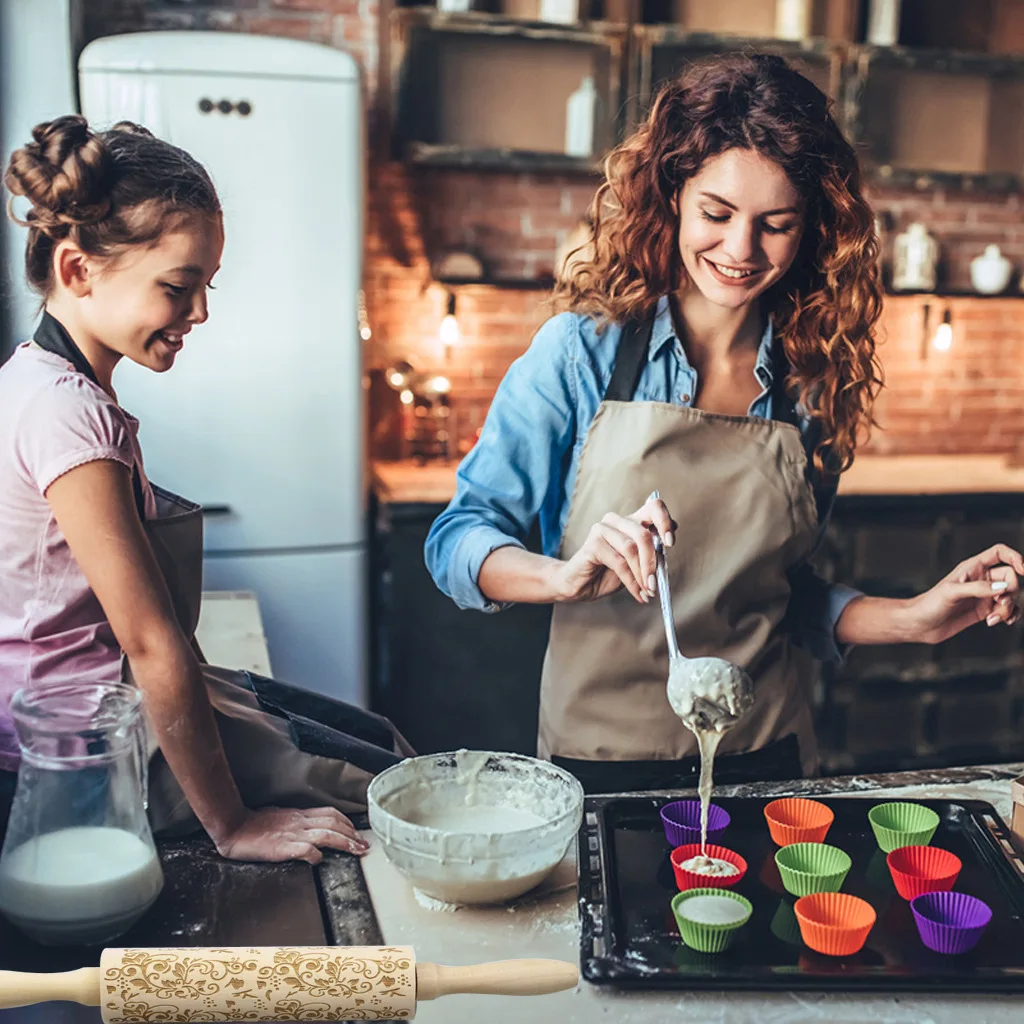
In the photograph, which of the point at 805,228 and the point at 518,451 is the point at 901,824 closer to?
the point at 518,451

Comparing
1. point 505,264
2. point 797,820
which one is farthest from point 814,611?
point 505,264

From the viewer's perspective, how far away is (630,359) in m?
1.52

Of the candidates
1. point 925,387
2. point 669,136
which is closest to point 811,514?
point 669,136

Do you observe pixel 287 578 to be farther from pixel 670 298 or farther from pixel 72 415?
pixel 72 415

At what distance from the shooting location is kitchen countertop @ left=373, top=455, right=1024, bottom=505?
301cm

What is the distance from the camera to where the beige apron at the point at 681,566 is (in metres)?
1.49

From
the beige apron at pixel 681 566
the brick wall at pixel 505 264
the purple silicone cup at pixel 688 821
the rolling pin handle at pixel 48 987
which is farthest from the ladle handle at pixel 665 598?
the brick wall at pixel 505 264

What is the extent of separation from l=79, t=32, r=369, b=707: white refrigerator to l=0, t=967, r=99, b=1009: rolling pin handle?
1.90 m

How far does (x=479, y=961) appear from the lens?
945 mm

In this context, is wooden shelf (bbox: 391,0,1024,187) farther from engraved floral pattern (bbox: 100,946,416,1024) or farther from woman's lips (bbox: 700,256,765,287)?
engraved floral pattern (bbox: 100,946,416,1024)

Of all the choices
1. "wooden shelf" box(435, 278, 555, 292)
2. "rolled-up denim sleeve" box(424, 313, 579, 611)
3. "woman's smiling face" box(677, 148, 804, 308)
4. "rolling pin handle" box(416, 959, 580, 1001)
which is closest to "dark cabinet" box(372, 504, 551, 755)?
"wooden shelf" box(435, 278, 555, 292)

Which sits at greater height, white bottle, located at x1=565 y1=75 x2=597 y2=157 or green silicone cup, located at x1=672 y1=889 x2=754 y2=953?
white bottle, located at x1=565 y1=75 x2=597 y2=157

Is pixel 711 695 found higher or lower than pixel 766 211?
lower

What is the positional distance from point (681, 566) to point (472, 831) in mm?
544
